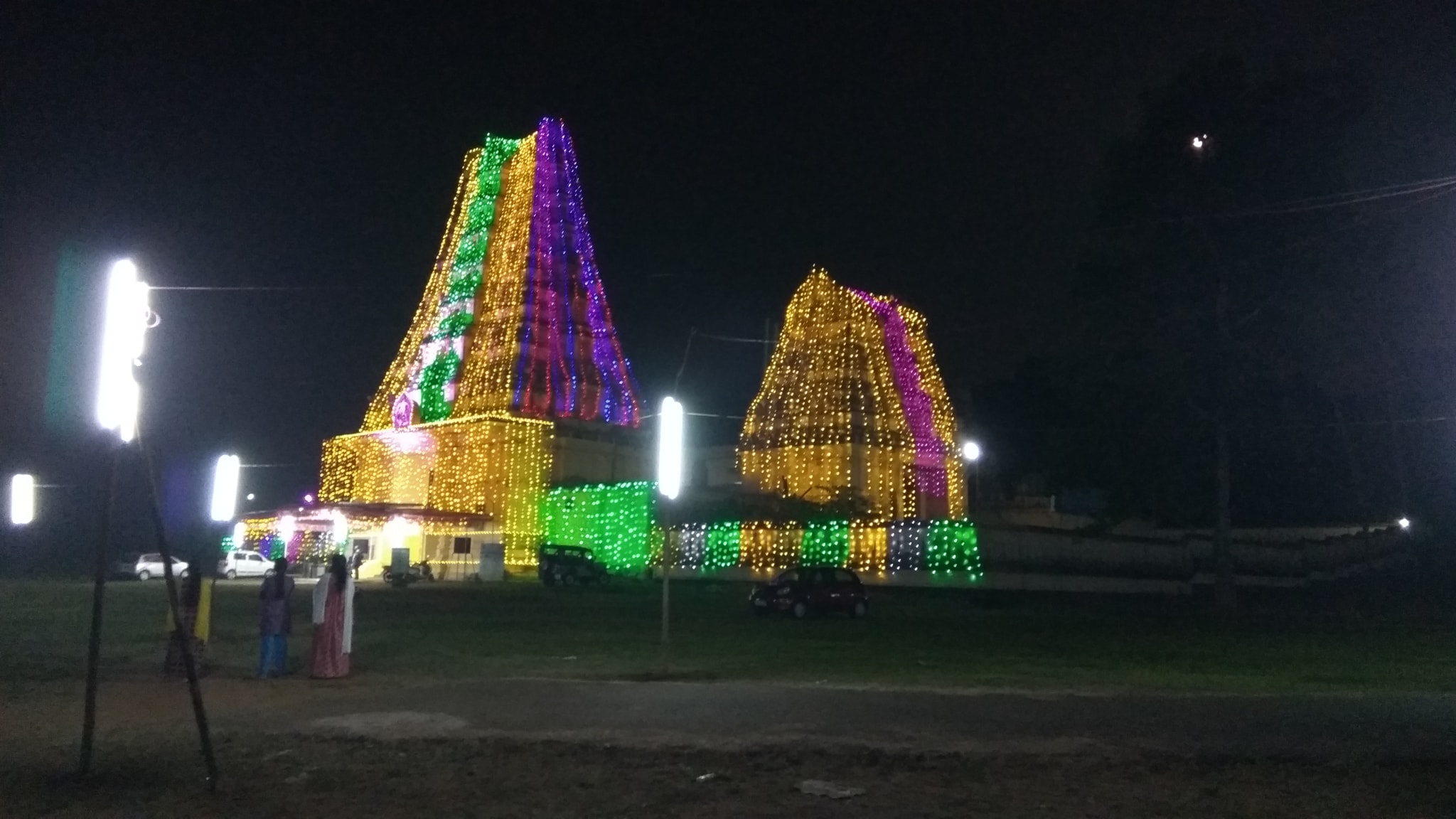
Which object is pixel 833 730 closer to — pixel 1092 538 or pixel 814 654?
pixel 814 654

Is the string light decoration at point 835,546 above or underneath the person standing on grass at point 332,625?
above

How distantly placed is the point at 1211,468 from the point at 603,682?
28753mm

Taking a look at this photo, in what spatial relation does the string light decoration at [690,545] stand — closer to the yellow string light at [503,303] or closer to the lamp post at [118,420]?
the yellow string light at [503,303]

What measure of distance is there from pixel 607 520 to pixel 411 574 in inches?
339

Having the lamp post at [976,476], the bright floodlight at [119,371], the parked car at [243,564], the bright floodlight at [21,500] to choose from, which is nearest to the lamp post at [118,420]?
the bright floodlight at [119,371]

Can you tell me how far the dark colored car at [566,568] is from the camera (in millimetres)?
42531

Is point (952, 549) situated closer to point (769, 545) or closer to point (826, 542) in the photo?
point (826, 542)

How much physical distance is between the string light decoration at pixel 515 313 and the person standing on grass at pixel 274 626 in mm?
35527

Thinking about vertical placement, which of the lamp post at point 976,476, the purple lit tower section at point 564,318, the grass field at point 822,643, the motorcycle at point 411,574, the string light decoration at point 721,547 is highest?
the purple lit tower section at point 564,318

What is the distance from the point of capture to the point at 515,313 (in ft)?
168

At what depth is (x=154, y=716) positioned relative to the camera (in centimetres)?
1155

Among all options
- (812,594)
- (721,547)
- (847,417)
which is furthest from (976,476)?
(812,594)

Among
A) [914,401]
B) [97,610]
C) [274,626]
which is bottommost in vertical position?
[274,626]

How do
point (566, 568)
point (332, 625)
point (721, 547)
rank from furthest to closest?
1. point (721, 547)
2. point (566, 568)
3. point (332, 625)
